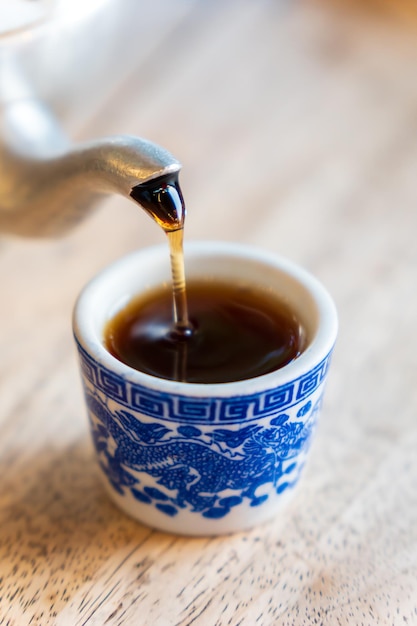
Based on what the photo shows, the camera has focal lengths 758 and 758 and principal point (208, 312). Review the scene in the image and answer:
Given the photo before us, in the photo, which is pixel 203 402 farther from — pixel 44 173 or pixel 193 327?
pixel 44 173

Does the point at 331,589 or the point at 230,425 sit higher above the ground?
the point at 230,425

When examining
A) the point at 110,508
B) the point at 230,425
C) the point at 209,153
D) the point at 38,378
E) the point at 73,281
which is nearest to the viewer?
the point at 230,425

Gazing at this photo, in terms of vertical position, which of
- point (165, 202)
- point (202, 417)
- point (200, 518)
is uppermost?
point (165, 202)

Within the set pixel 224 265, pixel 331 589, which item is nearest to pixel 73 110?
pixel 224 265

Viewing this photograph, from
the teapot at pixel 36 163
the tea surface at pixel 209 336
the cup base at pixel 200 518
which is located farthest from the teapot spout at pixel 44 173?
the cup base at pixel 200 518

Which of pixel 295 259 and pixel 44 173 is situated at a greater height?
pixel 44 173

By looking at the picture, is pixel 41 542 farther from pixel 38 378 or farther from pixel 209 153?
pixel 209 153

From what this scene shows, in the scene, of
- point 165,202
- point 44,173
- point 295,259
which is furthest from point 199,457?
point 295,259
